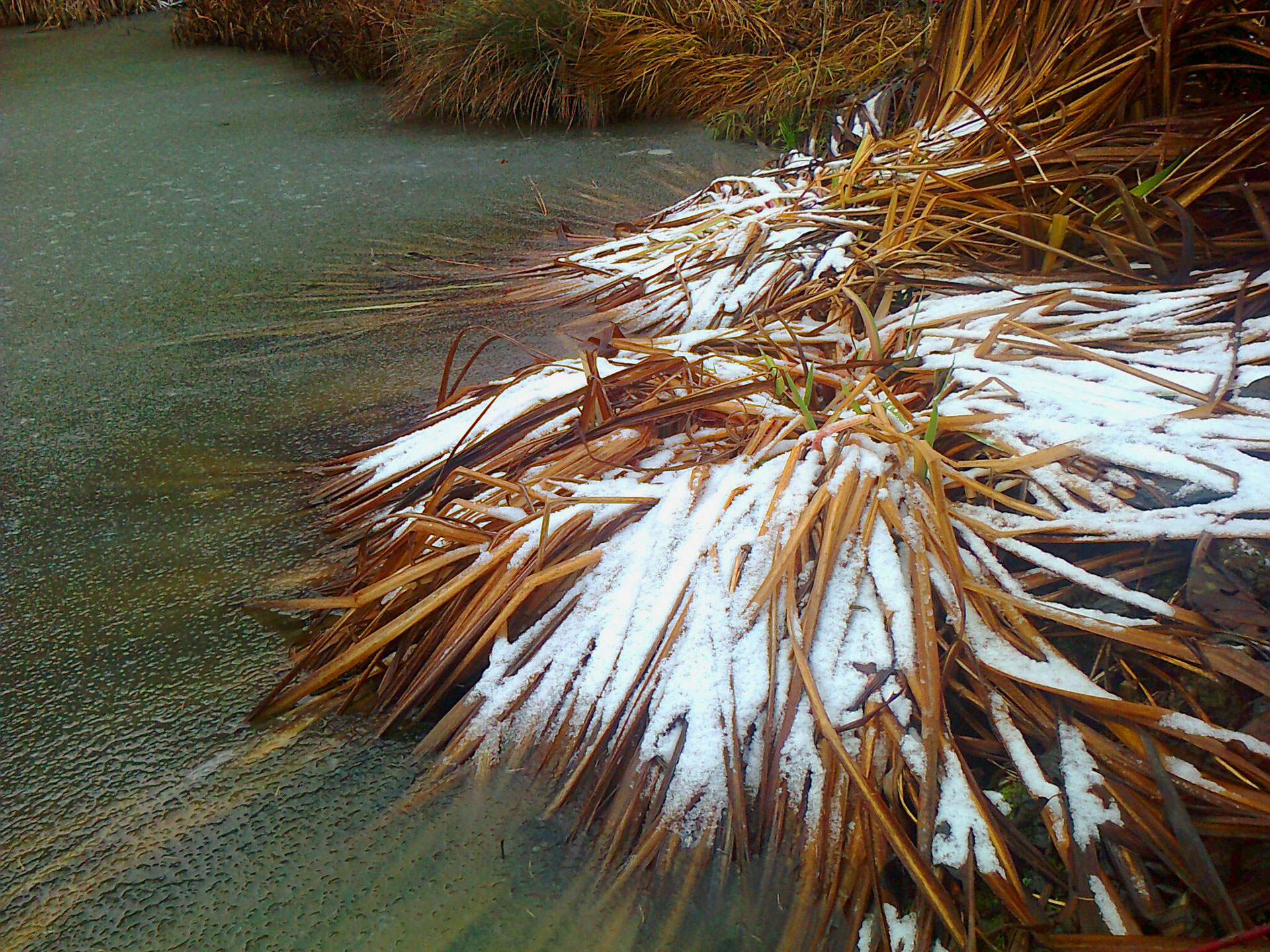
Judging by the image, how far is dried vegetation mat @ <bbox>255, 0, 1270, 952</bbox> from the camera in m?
0.66

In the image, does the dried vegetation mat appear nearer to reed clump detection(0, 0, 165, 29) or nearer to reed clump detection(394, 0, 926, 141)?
reed clump detection(394, 0, 926, 141)

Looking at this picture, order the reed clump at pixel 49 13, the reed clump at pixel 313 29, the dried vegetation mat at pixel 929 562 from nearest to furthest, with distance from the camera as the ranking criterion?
the dried vegetation mat at pixel 929 562, the reed clump at pixel 313 29, the reed clump at pixel 49 13

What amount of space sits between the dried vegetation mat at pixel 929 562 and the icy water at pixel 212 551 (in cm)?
6

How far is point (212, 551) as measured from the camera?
107 cm

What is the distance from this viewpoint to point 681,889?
69 centimetres

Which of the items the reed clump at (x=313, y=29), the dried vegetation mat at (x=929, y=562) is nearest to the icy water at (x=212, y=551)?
the dried vegetation mat at (x=929, y=562)

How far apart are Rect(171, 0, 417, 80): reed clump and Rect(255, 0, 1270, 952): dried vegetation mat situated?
9.00 ft

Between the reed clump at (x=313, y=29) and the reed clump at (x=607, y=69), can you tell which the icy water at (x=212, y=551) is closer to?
the reed clump at (x=607, y=69)

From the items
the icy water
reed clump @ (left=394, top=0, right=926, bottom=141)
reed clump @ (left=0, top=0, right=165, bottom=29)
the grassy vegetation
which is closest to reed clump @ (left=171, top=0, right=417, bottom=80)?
the grassy vegetation

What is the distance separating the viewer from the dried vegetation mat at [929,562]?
66 cm

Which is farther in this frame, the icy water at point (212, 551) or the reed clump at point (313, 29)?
the reed clump at point (313, 29)

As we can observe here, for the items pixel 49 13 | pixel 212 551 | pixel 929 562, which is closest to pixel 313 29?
pixel 49 13

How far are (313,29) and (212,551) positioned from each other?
131 inches

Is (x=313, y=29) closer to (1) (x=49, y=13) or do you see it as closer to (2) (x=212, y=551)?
(1) (x=49, y=13)
